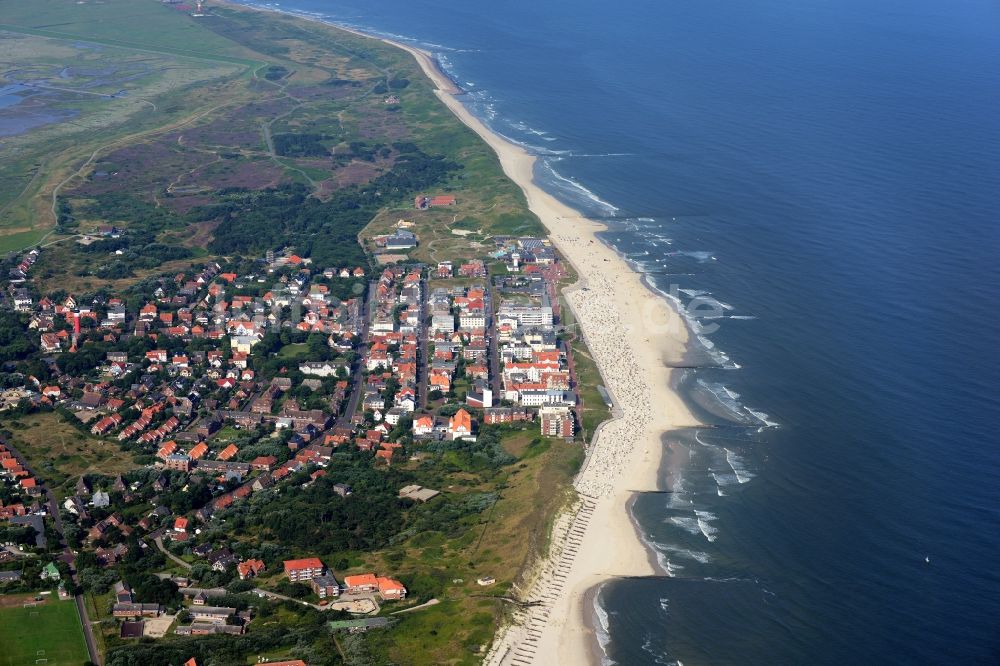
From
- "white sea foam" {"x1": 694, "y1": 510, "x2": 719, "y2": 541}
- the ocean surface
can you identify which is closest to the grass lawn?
the ocean surface

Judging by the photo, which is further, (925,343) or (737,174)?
(737,174)

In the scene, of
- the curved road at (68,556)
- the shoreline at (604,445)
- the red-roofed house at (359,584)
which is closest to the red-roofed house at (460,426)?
the shoreline at (604,445)

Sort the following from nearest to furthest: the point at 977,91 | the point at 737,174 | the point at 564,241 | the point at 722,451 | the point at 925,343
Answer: the point at 722,451 < the point at 925,343 < the point at 564,241 < the point at 737,174 < the point at 977,91

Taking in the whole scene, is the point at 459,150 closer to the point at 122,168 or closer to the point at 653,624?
the point at 122,168

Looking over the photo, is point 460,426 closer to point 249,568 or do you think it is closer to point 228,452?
point 228,452

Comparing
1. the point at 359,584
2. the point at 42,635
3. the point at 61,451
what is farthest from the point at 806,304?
the point at 42,635

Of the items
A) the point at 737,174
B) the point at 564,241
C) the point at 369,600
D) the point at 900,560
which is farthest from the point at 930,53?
the point at 369,600
